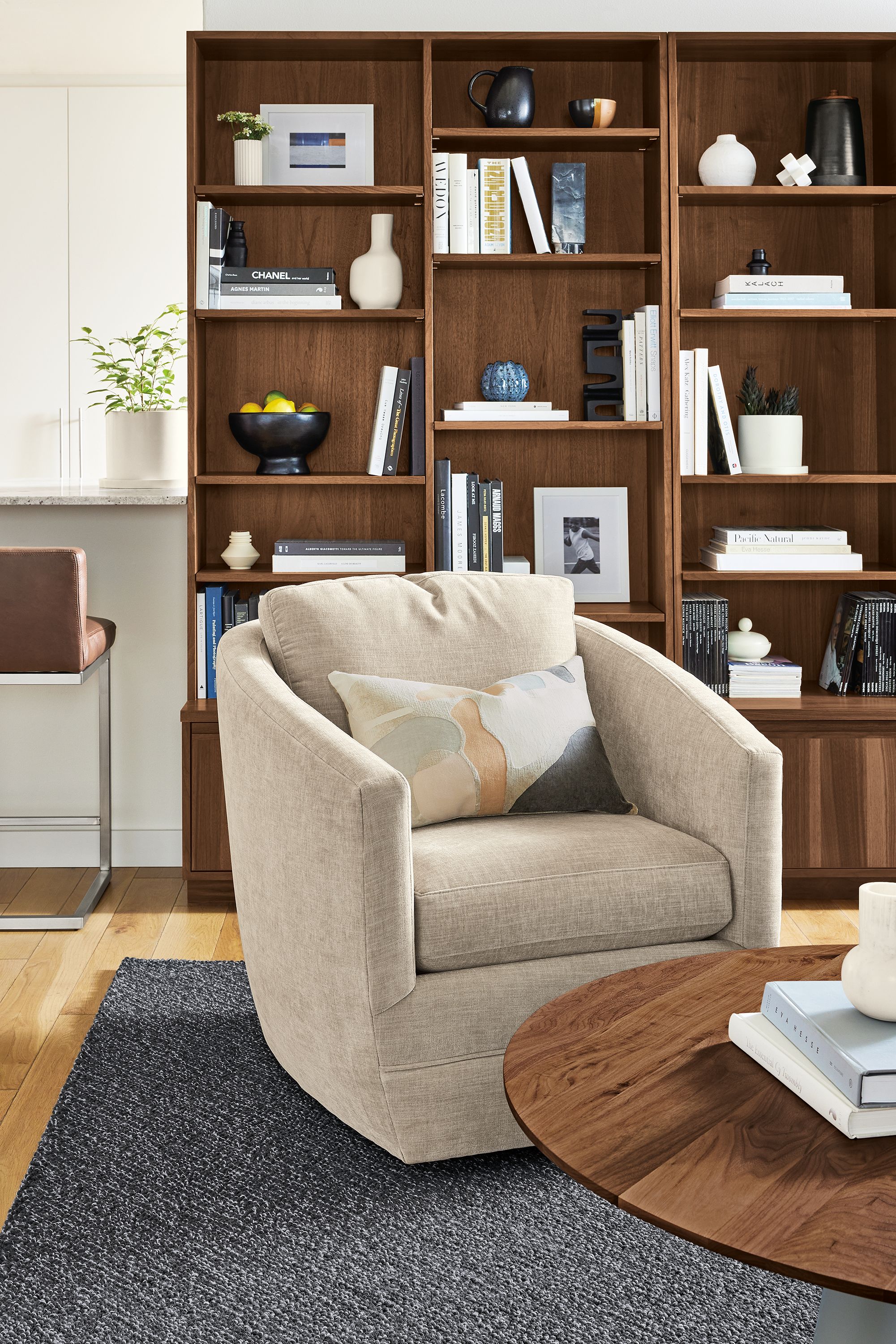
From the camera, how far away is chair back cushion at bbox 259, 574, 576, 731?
7.57 ft

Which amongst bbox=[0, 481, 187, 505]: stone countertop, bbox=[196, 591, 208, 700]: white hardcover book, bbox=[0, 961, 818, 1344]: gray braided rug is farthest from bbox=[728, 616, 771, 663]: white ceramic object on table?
bbox=[0, 961, 818, 1344]: gray braided rug

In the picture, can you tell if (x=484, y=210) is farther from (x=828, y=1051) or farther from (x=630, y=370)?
(x=828, y=1051)

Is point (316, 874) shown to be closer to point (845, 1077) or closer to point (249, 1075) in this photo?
point (249, 1075)

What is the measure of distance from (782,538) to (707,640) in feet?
1.10

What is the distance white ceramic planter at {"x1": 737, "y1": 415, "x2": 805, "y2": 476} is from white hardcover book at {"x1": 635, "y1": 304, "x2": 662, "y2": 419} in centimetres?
27

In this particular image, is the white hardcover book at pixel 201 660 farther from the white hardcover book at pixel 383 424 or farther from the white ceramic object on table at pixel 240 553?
the white hardcover book at pixel 383 424

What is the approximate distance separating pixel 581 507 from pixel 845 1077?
2.46 m

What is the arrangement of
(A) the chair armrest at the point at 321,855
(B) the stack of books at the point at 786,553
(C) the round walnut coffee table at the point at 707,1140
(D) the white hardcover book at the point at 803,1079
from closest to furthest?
(C) the round walnut coffee table at the point at 707,1140, (D) the white hardcover book at the point at 803,1079, (A) the chair armrest at the point at 321,855, (B) the stack of books at the point at 786,553

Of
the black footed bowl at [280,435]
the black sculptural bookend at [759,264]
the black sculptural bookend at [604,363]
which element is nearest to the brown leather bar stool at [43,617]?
the black footed bowl at [280,435]

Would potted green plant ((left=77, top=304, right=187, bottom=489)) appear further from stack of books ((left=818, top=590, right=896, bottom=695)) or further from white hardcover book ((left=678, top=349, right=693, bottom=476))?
stack of books ((left=818, top=590, right=896, bottom=695))

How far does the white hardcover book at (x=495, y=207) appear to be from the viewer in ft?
10.5

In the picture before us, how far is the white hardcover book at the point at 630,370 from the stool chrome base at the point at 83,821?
5.00 feet

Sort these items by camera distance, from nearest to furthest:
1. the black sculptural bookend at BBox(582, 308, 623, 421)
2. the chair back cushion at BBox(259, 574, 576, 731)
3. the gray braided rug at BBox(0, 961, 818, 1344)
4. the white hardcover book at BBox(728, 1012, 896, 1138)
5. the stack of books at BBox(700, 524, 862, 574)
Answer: the white hardcover book at BBox(728, 1012, 896, 1138), the gray braided rug at BBox(0, 961, 818, 1344), the chair back cushion at BBox(259, 574, 576, 731), the stack of books at BBox(700, 524, 862, 574), the black sculptural bookend at BBox(582, 308, 623, 421)

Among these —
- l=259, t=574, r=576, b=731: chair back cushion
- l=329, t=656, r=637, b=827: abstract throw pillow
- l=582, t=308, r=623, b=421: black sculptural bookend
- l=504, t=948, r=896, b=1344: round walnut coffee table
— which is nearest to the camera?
l=504, t=948, r=896, b=1344: round walnut coffee table
